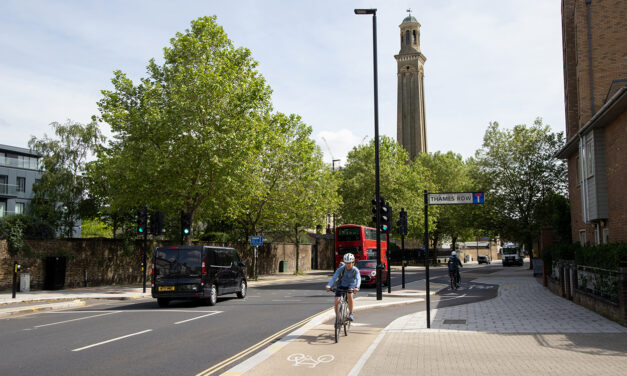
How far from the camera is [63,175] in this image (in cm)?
3053

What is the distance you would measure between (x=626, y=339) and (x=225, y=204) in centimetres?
2278

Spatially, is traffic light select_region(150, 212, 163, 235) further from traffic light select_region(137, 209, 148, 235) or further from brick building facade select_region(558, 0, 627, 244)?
brick building facade select_region(558, 0, 627, 244)

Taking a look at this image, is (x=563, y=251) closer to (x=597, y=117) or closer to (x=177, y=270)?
(x=597, y=117)

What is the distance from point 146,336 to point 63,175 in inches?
927

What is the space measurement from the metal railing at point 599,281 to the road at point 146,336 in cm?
444

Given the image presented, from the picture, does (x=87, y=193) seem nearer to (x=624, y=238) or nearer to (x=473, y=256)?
(x=624, y=238)

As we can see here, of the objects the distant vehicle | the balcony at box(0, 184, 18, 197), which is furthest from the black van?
the distant vehicle

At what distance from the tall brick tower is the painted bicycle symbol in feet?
295

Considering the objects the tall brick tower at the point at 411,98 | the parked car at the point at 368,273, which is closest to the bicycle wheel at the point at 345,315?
the parked car at the point at 368,273

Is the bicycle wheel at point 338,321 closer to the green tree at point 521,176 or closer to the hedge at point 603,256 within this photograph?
the hedge at point 603,256

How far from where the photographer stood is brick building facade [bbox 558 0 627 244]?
17406mm

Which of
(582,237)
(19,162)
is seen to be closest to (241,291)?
(582,237)

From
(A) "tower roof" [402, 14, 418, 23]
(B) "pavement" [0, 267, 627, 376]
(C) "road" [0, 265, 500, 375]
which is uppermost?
(A) "tower roof" [402, 14, 418, 23]

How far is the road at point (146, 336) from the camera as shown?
763cm
